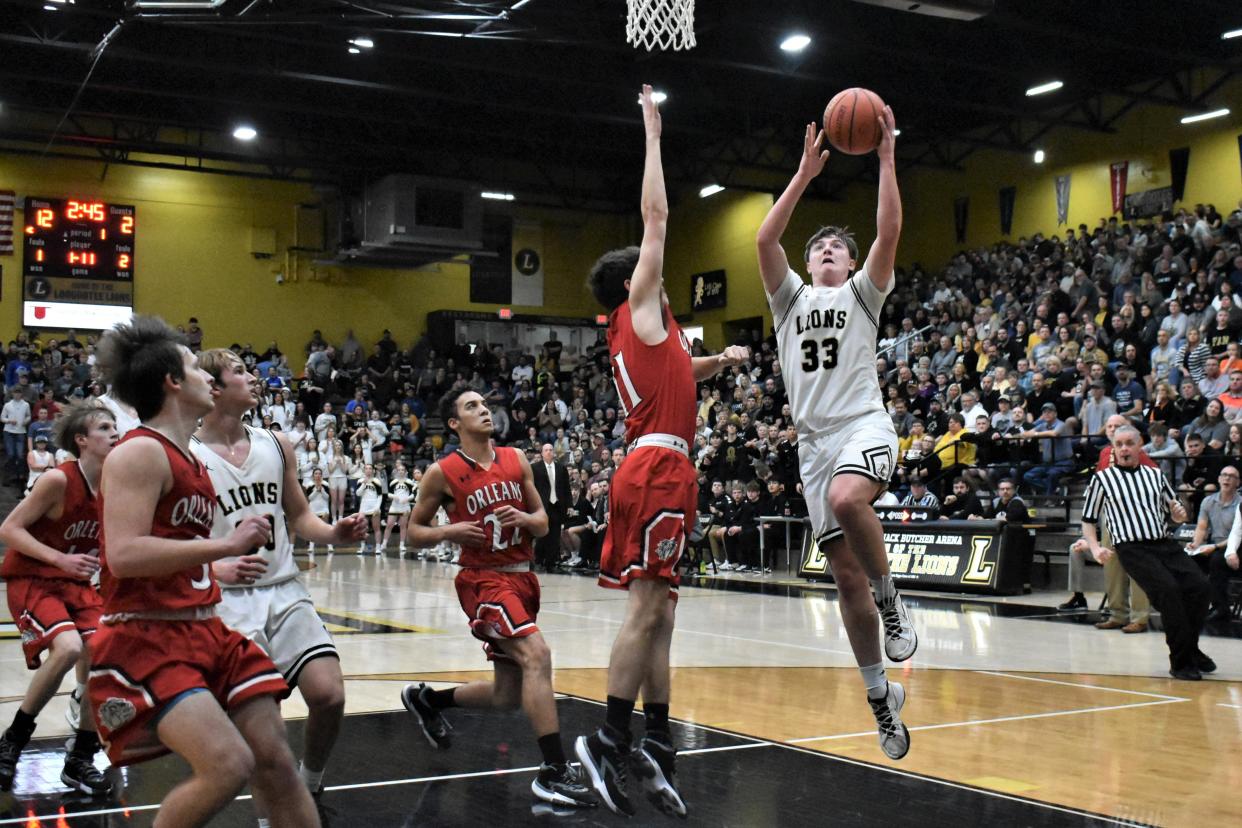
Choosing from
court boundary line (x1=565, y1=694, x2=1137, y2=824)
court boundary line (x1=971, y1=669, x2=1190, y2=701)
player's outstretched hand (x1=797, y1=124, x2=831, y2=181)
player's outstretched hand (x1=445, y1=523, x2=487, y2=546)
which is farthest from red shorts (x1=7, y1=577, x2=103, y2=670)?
court boundary line (x1=971, y1=669, x2=1190, y2=701)

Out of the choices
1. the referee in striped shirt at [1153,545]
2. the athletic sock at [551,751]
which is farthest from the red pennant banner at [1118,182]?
the athletic sock at [551,751]

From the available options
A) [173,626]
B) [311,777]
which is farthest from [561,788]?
[173,626]

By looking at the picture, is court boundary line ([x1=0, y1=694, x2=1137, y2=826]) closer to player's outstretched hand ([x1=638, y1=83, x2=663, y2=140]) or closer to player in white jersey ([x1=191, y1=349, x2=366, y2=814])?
player in white jersey ([x1=191, y1=349, x2=366, y2=814])

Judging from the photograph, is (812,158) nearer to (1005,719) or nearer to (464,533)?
(464,533)

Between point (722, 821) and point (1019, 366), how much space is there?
13.3m

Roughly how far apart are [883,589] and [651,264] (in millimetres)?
1527

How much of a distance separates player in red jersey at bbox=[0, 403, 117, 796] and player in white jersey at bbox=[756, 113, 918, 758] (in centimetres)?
292

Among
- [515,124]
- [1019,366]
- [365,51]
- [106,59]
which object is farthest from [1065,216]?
[106,59]

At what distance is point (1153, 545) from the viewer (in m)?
8.52

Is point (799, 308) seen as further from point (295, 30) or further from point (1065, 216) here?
point (1065, 216)

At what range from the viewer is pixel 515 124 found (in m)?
26.8

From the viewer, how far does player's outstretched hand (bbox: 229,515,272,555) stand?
310cm

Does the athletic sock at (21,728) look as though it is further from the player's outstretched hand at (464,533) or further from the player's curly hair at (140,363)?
the player's curly hair at (140,363)

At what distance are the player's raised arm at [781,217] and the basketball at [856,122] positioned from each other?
0.30 feet
